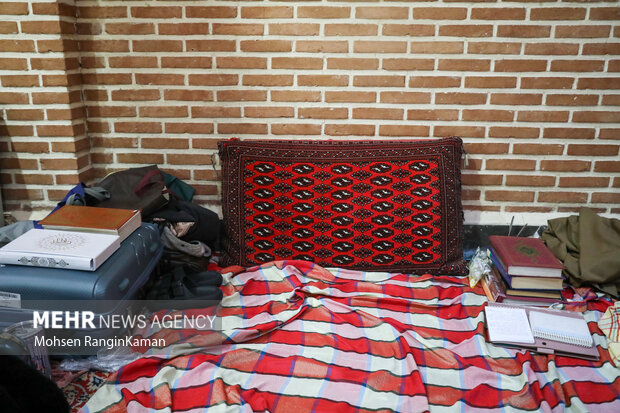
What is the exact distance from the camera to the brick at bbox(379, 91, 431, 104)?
2281mm

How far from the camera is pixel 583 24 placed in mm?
2160

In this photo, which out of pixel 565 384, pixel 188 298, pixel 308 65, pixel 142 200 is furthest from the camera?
pixel 308 65

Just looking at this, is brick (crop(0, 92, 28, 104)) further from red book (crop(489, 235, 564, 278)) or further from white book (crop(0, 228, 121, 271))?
red book (crop(489, 235, 564, 278))

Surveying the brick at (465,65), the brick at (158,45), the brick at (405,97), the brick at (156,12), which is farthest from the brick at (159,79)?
the brick at (465,65)

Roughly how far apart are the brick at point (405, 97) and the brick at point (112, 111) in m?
1.19

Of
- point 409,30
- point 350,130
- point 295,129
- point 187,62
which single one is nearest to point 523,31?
point 409,30

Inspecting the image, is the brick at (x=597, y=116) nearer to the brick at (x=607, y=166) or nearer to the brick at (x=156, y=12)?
the brick at (x=607, y=166)

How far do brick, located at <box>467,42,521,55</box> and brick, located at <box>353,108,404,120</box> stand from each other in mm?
413

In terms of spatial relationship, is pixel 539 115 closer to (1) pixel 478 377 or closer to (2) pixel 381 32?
(2) pixel 381 32

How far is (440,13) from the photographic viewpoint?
2172 mm

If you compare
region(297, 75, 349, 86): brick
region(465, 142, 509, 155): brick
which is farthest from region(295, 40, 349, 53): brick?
region(465, 142, 509, 155): brick

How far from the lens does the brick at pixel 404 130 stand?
233 centimetres

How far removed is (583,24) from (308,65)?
1.22m

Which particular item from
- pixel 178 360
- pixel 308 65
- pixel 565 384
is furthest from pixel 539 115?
pixel 178 360
